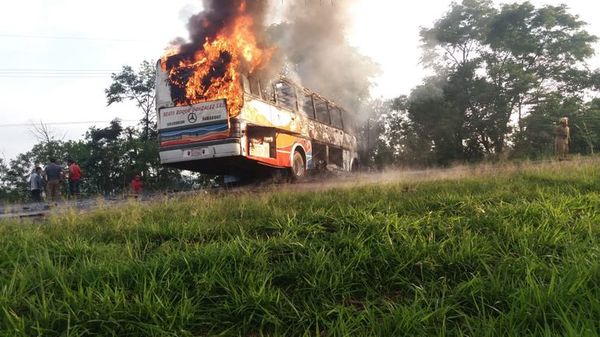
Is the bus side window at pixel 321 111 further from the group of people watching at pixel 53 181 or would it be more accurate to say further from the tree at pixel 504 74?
the tree at pixel 504 74

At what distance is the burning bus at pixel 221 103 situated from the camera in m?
10.2

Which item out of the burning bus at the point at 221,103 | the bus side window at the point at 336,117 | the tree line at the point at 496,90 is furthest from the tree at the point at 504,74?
the burning bus at the point at 221,103

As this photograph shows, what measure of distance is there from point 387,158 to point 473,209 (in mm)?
26549

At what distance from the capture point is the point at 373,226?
415 centimetres

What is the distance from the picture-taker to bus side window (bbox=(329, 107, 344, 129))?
1714 cm

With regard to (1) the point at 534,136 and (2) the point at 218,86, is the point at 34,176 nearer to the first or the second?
(2) the point at 218,86

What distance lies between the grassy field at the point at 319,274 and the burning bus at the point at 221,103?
5387 mm

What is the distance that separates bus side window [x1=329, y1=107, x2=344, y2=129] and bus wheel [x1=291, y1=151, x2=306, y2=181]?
4.09 meters

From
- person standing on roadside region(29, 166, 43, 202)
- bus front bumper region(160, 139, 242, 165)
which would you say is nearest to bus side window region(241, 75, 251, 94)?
bus front bumper region(160, 139, 242, 165)

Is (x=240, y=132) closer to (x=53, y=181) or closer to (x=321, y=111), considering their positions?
(x=321, y=111)

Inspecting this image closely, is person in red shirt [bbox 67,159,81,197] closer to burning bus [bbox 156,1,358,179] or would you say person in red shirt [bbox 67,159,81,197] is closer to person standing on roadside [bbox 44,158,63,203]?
person standing on roadside [bbox 44,158,63,203]

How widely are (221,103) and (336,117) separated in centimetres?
839

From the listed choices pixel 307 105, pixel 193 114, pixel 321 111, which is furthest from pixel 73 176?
pixel 321 111

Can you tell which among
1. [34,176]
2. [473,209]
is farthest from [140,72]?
[473,209]
